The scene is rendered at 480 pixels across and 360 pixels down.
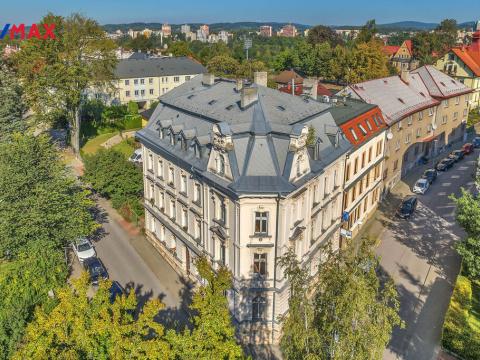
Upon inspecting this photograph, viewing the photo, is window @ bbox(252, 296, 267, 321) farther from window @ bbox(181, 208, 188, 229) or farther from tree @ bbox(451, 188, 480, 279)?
tree @ bbox(451, 188, 480, 279)

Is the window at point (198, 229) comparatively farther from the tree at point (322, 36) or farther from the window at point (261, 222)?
the tree at point (322, 36)

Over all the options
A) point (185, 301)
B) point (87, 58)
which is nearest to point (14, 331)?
point (185, 301)

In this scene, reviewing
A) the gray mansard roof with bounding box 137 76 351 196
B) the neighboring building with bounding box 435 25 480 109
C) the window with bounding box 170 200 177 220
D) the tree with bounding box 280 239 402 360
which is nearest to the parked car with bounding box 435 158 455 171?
the neighboring building with bounding box 435 25 480 109

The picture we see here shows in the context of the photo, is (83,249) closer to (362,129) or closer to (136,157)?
(136,157)

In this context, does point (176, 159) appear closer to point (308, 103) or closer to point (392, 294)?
point (308, 103)

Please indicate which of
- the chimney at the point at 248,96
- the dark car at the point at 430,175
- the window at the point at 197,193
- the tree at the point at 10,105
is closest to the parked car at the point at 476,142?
the dark car at the point at 430,175

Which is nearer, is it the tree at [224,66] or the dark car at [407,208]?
the dark car at [407,208]

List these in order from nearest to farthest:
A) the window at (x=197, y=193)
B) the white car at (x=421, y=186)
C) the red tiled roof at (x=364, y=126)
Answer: the window at (x=197, y=193) < the red tiled roof at (x=364, y=126) < the white car at (x=421, y=186)
